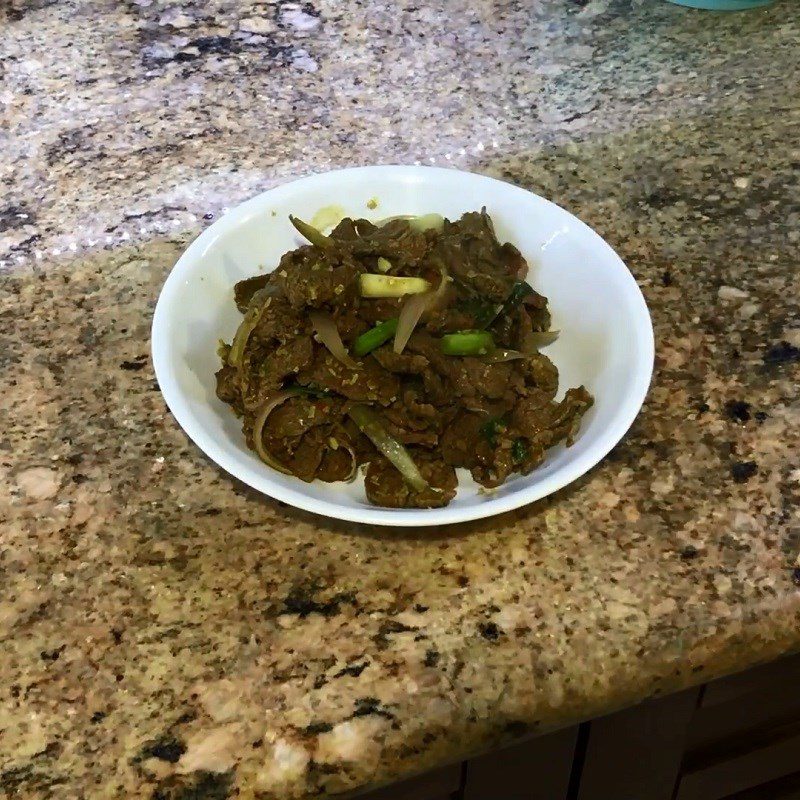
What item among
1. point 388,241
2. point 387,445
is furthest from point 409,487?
point 388,241

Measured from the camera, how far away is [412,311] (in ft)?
2.58

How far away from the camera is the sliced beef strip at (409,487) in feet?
2.46

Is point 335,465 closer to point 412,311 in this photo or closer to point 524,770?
point 412,311

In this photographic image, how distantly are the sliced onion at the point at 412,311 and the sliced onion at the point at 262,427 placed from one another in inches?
4.7

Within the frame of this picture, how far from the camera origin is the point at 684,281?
3.16ft

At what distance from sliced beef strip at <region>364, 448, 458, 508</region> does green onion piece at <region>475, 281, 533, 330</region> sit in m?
0.15

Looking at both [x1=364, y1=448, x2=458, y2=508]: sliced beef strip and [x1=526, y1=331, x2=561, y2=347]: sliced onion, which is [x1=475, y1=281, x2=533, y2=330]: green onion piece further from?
[x1=364, y1=448, x2=458, y2=508]: sliced beef strip

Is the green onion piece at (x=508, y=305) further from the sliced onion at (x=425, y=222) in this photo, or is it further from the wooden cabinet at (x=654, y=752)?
the wooden cabinet at (x=654, y=752)

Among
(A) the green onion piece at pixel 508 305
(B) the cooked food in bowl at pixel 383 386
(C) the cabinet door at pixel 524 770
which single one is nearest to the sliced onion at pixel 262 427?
(B) the cooked food in bowl at pixel 383 386

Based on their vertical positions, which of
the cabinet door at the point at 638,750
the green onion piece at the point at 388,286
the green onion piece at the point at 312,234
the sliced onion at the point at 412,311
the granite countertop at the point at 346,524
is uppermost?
the green onion piece at the point at 312,234

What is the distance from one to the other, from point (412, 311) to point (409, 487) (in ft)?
0.56

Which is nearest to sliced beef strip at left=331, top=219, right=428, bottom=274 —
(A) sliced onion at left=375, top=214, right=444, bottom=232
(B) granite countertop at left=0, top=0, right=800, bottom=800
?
(A) sliced onion at left=375, top=214, right=444, bottom=232

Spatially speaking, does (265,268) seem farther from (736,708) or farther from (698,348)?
(736,708)

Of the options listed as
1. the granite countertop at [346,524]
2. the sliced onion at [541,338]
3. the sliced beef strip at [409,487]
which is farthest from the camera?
the sliced onion at [541,338]
